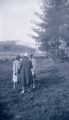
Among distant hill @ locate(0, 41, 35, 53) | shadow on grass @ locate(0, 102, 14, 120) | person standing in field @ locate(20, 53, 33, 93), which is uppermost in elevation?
distant hill @ locate(0, 41, 35, 53)

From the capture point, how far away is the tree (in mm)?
20500

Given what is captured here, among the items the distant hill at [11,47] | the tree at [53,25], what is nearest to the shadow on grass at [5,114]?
the tree at [53,25]

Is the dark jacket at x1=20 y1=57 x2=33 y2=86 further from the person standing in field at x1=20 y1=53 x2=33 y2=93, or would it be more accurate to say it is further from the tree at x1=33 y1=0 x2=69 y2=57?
the tree at x1=33 y1=0 x2=69 y2=57

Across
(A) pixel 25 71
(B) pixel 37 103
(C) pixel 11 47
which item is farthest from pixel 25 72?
(C) pixel 11 47

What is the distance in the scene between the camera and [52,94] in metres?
8.88

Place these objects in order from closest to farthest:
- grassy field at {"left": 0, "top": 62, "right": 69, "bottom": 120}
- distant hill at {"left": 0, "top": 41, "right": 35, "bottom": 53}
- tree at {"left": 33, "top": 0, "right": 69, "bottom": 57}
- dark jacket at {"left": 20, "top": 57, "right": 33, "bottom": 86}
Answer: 1. grassy field at {"left": 0, "top": 62, "right": 69, "bottom": 120}
2. dark jacket at {"left": 20, "top": 57, "right": 33, "bottom": 86}
3. tree at {"left": 33, "top": 0, "right": 69, "bottom": 57}
4. distant hill at {"left": 0, "top": 41, "right": 35, "bottom": 53}

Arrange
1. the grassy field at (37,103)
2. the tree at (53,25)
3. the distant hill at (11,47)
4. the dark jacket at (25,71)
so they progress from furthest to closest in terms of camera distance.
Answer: the distant hill at (11,47) < the tree at (53,25) < the dark jacket at (25,71) < the grassy field at (37,103)

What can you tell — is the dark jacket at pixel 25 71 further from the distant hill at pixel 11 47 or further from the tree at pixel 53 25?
the distant hill at pixel 11 47

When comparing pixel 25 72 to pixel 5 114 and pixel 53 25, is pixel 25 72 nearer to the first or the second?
pixel 5 114

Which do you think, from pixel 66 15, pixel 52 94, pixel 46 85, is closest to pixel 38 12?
pixel 66 15

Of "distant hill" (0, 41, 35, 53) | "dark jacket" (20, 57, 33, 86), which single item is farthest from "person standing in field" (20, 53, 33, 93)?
"distant hill" (0, 41, 35, 53)

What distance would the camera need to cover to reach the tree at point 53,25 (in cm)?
2050

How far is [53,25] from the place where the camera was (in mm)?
20969

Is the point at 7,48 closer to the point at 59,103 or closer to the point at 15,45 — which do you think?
the point at 15,45
